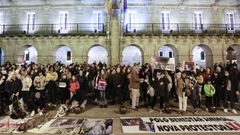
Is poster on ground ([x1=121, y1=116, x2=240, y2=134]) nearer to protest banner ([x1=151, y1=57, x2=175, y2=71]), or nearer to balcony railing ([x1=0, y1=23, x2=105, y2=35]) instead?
protest banner ([x1=151, y1=57, x2=175, y2=71])

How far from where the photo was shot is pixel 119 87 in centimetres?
1162

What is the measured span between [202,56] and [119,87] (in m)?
17.4

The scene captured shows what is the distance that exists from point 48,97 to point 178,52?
51.3ft

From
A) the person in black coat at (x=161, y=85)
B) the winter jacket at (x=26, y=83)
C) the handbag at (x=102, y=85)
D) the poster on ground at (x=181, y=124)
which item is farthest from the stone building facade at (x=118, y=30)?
the poster on ground at (x=181, y=124)

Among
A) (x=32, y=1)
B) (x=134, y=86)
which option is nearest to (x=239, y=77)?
(x=134, y=86)

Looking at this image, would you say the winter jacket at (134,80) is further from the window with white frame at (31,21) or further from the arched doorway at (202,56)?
the window with white frame at (31,21)

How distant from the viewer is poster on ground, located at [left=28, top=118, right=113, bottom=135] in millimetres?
7797

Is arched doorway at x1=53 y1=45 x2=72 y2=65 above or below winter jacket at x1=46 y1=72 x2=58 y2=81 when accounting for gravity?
above

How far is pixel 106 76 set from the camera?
11.9 metres

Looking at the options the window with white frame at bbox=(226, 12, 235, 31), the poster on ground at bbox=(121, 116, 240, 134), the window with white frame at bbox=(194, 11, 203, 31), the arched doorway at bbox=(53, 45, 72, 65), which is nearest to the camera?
the poster on ground at bbox=(121, 116, 240, 134)

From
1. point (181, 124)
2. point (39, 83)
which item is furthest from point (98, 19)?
point (181, 124)

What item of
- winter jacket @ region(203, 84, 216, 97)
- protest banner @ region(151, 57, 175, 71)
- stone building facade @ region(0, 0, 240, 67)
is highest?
stone building facade @ region(0, 0, 240, 67)

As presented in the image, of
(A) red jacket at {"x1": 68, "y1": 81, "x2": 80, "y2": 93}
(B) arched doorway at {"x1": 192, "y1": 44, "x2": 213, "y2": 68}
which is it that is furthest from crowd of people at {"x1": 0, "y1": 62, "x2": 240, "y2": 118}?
(B) arched doorway at {"x1": 192, "y1": 44, "x2": 213, "y2": 68}

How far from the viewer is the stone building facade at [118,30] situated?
75.9 ft
